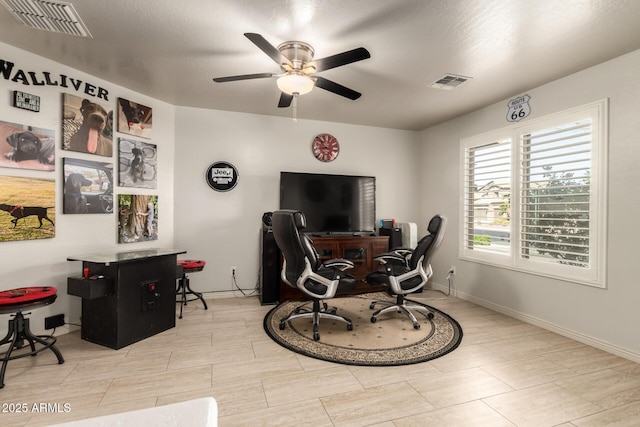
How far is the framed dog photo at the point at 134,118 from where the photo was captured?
3.34 meters

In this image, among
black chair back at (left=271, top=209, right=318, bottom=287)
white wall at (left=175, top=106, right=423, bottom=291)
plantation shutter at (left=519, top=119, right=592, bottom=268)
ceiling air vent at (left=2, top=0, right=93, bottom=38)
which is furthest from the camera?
white wall at (left=175, top=106, right=423, bottom=291)

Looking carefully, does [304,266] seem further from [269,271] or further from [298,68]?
[298,68]

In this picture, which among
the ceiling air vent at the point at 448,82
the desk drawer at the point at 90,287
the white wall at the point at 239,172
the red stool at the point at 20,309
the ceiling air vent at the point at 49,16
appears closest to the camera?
the ceiling air vent at the point at 49,16

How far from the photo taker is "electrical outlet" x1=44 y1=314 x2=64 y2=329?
2.73m

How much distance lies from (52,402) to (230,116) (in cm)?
343

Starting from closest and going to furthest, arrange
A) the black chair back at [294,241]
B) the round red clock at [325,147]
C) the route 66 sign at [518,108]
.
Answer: the black chair back at [294,241]
the route 66 sign at [518,108]
the round red clock at [325,147]

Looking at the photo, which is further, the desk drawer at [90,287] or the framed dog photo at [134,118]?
the framed dog photo at [134,118]

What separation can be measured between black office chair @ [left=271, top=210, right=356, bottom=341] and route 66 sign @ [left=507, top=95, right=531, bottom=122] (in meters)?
2.59

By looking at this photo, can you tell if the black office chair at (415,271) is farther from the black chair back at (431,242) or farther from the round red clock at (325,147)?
the round red clock at (325,147)

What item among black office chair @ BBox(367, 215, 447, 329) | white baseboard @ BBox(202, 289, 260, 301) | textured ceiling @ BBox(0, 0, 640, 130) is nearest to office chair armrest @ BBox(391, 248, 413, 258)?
black office chair @ BBox(367, 215, 447, 329)

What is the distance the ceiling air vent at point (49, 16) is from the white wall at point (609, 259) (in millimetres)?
4202

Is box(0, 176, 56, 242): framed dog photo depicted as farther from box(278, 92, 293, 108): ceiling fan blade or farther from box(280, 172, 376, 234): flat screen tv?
box(280, 172, 376, 234): flat screen tv

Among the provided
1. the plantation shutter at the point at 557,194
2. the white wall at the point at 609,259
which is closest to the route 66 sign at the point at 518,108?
the white wall at the point at 609,259

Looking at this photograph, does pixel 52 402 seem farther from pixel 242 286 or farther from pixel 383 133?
pixel 383 133
